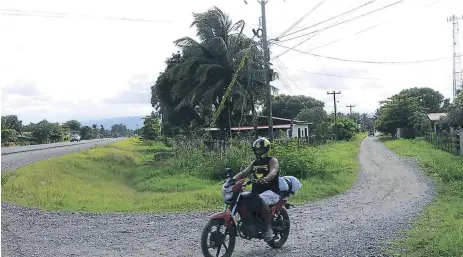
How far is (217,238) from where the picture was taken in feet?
20.6

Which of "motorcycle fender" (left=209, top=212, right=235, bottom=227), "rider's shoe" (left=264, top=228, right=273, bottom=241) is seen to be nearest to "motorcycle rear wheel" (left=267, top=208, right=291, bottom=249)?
"rider's shoe" (left=264, top=228, right=273, bottom=241)

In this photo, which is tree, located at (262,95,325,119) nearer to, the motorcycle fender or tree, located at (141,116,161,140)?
tree, located at (141,116,161,140)

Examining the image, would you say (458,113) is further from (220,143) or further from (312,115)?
(312,115)

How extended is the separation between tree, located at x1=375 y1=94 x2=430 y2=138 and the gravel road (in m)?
41.5

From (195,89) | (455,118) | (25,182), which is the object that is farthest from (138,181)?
(455,118)

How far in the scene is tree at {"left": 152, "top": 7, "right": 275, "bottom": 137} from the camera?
1064 inches

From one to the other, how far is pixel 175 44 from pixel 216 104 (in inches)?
179

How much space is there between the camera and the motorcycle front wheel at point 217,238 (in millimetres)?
6203

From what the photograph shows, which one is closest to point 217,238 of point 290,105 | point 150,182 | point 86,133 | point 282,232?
point 282,232

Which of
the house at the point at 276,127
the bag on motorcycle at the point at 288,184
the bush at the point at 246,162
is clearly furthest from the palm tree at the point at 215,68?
the bag on motorcycle at the point at 288,184

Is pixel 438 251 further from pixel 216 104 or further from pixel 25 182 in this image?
pixel 216 104

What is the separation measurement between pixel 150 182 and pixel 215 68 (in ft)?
38.8

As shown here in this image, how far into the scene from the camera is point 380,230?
8.09 meters

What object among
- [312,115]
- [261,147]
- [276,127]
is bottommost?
[261,147]
